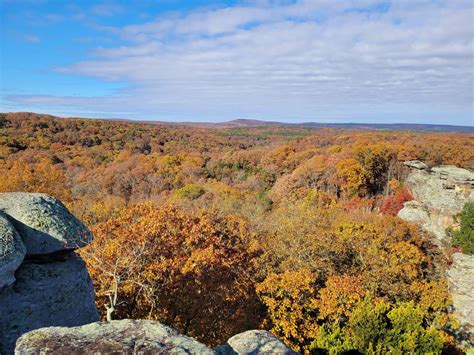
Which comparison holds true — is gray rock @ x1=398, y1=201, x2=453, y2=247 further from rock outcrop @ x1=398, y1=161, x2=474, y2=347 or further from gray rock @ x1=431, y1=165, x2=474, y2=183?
gray rock @ x1=431, y1=165, x2=474, y2=183

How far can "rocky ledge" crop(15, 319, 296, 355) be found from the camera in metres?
4.77

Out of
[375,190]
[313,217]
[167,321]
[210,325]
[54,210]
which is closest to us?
[54,210]

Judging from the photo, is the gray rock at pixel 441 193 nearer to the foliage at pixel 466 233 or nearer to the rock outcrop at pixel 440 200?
the rock outcrop at pixel 440 200

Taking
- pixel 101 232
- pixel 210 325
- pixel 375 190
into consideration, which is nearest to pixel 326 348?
pixel 210 325

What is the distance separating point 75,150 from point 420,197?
62378 millimetres

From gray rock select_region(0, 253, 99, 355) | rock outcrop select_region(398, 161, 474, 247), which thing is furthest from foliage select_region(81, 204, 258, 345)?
rock outcrop select_region(398, 161, 474, 247)

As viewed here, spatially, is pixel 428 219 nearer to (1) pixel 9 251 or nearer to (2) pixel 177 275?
(2) pixel 177 275

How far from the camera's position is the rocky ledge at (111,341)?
4.77 meters

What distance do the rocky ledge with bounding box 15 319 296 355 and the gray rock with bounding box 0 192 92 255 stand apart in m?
3.20

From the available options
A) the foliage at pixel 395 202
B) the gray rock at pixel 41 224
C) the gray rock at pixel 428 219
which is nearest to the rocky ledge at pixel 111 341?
the gray rock at pixel 41 224

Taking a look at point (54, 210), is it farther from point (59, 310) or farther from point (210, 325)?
point (210, 325)

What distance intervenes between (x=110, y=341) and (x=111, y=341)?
13 mm

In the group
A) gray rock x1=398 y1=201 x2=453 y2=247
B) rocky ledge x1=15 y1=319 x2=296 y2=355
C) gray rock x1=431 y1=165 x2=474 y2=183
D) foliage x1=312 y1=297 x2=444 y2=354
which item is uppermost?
rocky ledge x1=15 y1=319 x2=296 y2=355

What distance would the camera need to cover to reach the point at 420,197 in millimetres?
37812
